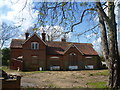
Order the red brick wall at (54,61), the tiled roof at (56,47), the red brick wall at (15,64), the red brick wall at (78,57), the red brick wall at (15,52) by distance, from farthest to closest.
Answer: the red brick wall at (15,52)
the tiled roof at (56,47)
the red brick wall at (78,57)
the red brick wall at (54,61)
the red brick wall at (15,64)

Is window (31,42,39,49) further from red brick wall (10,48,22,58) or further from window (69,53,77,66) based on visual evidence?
window (69,53,77,66)

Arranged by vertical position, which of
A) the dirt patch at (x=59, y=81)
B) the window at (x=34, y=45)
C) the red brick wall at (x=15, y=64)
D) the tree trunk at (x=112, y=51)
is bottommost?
Result: the dirt patch at (x=59, y=81)

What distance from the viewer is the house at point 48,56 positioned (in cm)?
3219

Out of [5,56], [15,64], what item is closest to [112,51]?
[15,64]

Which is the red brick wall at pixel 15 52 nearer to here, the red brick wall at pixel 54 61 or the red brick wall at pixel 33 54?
the red brick wall at pixel 33 54

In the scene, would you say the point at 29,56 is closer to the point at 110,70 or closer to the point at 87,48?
the point at 87,48

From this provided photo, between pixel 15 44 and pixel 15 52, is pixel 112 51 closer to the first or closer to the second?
pixel 15 52

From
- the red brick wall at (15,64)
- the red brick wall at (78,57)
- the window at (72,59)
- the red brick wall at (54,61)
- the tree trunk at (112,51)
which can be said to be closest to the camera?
the tree trunk at (112,51)

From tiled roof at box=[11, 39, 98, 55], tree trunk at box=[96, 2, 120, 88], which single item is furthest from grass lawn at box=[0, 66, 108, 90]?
tiled roof at box=[11, 39, 98, 55]

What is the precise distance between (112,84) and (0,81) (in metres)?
6.86

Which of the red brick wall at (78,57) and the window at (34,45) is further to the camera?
the red brick wall at (78,57)

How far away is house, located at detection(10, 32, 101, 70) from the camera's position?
3219 cm

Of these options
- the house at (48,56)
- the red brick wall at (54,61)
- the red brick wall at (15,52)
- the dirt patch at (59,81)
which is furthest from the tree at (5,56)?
the dirt patch at (59,81)

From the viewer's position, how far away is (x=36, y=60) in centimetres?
3259
